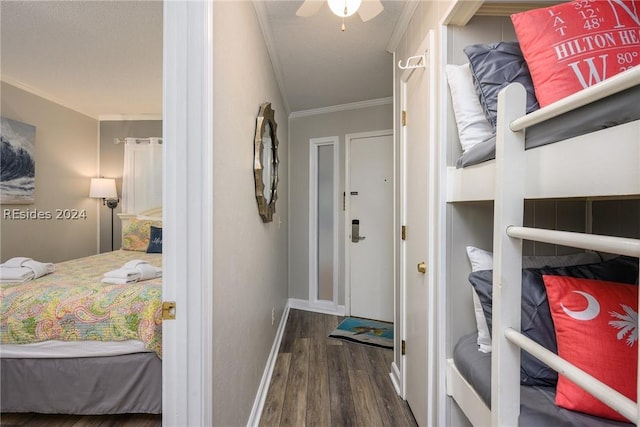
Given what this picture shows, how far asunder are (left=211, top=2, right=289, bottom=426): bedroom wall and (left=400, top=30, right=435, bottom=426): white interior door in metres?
0.98

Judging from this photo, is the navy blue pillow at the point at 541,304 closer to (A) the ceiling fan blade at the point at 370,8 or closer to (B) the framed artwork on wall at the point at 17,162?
(A) the ceiling fan blade at the point at 370,8

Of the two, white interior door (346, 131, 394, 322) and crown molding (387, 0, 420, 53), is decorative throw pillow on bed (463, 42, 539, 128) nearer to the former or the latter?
crown molding (387, 0, 420, 53)

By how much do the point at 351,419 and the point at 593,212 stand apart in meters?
1.77

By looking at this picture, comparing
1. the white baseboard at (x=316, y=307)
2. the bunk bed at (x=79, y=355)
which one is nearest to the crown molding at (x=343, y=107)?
the white baseboard at (x=316, y=307)

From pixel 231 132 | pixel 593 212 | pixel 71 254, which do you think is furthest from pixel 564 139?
pixel 71 254

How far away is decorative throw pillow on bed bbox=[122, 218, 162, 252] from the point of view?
3393 millimetres

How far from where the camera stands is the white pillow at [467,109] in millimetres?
1244

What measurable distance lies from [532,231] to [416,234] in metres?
1.06

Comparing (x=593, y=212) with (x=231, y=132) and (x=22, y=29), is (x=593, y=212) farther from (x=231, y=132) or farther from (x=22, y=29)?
(x=22, y=29)

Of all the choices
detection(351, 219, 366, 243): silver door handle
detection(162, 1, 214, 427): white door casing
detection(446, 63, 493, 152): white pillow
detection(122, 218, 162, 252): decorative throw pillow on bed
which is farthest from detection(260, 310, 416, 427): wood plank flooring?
detection(122, 218, 162, 252): decorative throw pillow on bed

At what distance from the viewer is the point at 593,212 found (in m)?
1.44

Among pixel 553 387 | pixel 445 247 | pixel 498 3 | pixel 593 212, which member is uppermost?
pixel 498 3

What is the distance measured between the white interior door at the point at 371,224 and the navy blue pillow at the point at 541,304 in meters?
2.34

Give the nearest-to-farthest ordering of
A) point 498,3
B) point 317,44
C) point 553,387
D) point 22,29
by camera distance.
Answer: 1. point 553,387
2. point 498,3
3. point 22,29
4. point 317,44
